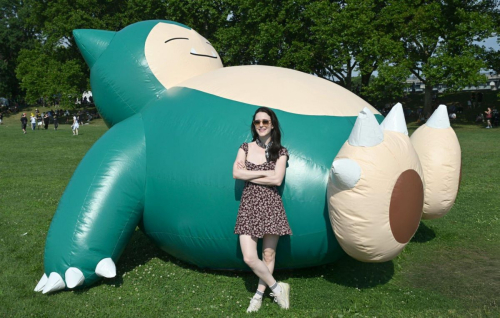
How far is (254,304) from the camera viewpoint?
426 centimetres

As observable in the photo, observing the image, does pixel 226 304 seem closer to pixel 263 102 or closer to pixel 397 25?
pixel 263 102

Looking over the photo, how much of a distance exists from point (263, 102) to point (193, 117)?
77 cm

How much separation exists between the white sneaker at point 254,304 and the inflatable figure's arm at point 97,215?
146cm

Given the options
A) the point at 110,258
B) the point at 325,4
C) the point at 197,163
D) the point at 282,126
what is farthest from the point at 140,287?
the point at 325,4

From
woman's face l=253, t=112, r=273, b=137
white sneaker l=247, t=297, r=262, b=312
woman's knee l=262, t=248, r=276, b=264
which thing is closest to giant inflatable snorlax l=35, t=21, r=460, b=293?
woman's knee l=262, t=248, r=276, b=264

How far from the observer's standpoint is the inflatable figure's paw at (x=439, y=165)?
5.07 m

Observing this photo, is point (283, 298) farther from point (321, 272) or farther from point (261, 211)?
point (321, 272)

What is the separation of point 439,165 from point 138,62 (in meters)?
3.82

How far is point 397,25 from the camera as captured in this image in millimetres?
30328

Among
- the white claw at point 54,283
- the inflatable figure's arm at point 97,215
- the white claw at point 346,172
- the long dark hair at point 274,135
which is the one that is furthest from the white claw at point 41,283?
the white claw at point 346,172

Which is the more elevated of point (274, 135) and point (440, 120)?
point (440, 120)

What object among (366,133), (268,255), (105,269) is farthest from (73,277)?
(366,133)

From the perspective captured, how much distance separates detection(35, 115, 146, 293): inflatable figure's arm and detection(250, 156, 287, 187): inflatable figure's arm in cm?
154

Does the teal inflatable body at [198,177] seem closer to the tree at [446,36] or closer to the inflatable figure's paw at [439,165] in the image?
the inflatable figure's paw at [439,165]
